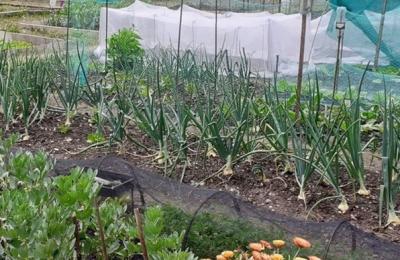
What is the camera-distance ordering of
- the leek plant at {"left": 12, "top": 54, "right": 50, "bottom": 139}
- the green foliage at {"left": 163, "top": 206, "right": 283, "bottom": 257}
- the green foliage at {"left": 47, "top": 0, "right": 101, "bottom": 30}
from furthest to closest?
the green foliage at {"left": 47, "top": 0, "right": 101, "bottom": 30} < the leek plant at {"left": 12, "top": 54, "right": 50, "bottom": 139} < the green foliage at {"left": 163, "top": 206, "right": 283, "bottom": 257}

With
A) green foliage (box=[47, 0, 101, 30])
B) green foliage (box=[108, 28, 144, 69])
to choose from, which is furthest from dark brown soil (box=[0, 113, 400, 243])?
green foliage (box=[47, 0, 101, 30])

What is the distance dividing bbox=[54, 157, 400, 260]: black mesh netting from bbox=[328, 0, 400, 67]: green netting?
501 centimetres

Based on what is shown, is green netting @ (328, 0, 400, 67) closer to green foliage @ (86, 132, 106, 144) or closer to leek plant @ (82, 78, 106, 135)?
leek plant @ (82, 78, 106, 135)

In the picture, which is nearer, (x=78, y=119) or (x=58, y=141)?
(x=58, y=141)

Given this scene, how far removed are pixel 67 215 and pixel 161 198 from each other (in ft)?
2.27

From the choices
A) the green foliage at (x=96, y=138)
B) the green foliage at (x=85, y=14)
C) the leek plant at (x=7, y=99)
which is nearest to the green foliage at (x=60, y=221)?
the green foliage at (x=96, y=138)

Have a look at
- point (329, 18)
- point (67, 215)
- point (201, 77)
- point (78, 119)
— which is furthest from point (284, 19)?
point (67, 215)

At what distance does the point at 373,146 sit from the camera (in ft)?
11.5

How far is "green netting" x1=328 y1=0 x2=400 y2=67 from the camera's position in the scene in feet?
23.5

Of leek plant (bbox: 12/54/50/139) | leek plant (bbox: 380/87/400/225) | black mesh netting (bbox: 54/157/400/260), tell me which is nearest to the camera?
black mesh netting (bbox: 54/157/400/260)

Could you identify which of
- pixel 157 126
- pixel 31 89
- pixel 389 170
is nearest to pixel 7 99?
pixel 31 89

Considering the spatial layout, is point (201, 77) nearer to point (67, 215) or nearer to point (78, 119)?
point (78, 119)

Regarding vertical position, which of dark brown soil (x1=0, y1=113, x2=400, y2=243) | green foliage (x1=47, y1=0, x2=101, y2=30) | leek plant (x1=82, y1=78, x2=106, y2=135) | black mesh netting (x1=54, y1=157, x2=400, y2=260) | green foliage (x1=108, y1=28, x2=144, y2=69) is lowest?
dark brown soil (x1=0, y1=113, x2=400, y2=243)

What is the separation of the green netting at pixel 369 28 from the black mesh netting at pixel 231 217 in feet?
16.4
